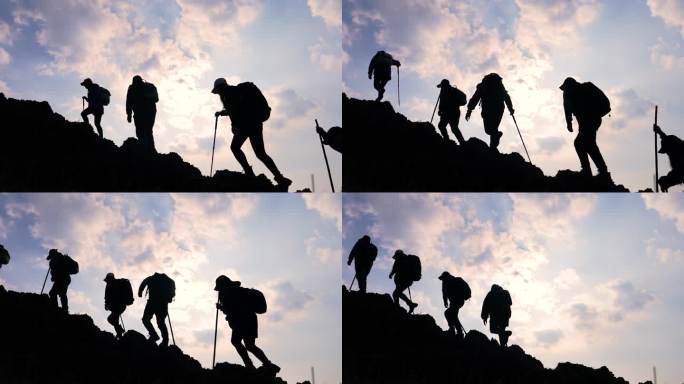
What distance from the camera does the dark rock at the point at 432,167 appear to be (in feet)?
51.2

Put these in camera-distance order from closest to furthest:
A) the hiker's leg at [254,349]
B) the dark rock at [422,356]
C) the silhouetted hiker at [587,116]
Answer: the hiker's leg at [254,349]
the dark rock at [422,356]
the silhouetted hiker at [587,116]

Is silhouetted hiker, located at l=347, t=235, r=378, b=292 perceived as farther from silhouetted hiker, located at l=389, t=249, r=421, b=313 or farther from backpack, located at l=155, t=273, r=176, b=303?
backpack, located at l=155, t=273, r=176, b=303

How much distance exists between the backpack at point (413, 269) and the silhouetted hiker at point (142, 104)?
26.3 feet

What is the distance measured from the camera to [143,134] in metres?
16.9

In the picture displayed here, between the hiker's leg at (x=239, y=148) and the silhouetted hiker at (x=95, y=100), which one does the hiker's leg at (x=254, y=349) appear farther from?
the silhouetted hiker at (x=95, y=100)

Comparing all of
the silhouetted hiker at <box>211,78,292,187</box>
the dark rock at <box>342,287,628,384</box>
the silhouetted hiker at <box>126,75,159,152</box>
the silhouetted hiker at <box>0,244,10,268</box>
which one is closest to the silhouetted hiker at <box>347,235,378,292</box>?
the dark rock at <box>342,287,628,384</box>

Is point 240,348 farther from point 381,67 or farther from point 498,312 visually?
point 381,67

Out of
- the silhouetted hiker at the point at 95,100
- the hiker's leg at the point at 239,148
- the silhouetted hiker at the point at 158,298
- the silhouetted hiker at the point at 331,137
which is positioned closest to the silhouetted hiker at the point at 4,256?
the silhouetted hiker at the point at 158,298

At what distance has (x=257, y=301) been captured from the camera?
1231 cm

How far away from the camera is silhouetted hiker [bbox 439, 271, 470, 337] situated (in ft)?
55.2

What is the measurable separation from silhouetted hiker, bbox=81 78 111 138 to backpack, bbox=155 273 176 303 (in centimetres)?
665

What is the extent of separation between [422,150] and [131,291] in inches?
380

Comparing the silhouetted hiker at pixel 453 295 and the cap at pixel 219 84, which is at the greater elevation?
the cap at pixel 219 84

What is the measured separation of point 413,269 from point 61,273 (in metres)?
9.81
